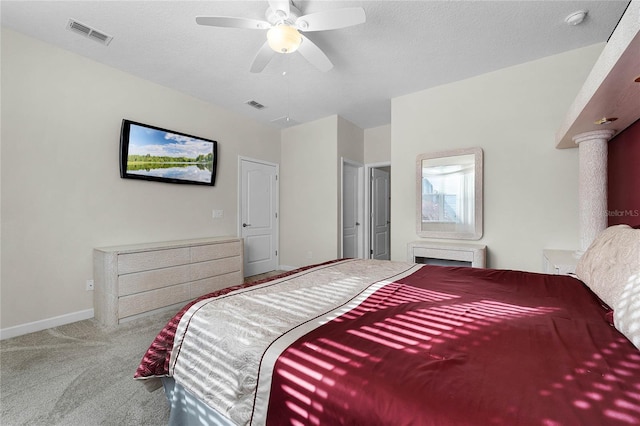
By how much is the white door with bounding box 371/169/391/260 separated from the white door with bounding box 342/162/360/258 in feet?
Answer: 1.08

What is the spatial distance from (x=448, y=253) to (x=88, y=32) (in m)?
4.21

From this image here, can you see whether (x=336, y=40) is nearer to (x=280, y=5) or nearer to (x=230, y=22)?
(x=280, y=5)

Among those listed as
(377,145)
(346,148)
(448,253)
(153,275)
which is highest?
(377,145)

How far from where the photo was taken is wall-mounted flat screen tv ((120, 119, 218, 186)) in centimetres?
325

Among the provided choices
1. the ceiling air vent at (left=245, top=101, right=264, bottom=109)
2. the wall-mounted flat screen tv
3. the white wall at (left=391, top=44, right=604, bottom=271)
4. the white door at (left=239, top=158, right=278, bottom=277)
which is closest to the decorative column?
the white wall at (left=391, top=44, right=604, bottom=271)

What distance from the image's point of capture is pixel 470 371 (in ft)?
2.53

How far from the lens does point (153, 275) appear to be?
9.96 feet

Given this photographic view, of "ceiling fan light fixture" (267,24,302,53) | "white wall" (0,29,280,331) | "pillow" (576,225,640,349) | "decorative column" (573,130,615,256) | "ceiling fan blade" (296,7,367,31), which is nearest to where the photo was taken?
"pillow" (576,225,640,349)

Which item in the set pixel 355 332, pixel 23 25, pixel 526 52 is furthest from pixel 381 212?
pixel 23 25

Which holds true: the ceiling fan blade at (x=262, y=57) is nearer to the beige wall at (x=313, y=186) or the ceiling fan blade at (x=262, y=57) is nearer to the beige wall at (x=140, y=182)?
the beige wall at (x=140, y=182)

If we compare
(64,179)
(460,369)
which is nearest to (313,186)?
(64,179)

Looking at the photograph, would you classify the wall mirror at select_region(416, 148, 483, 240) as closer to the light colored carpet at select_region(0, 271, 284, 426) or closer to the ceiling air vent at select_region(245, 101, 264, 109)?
the ceiling air vent at select_region(245, 101, 264, 109)

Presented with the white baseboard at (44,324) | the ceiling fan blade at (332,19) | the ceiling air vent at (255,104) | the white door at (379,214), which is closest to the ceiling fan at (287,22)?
the ceiling fan blade at (332,19)

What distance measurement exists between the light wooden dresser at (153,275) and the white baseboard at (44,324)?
0.38 ft
